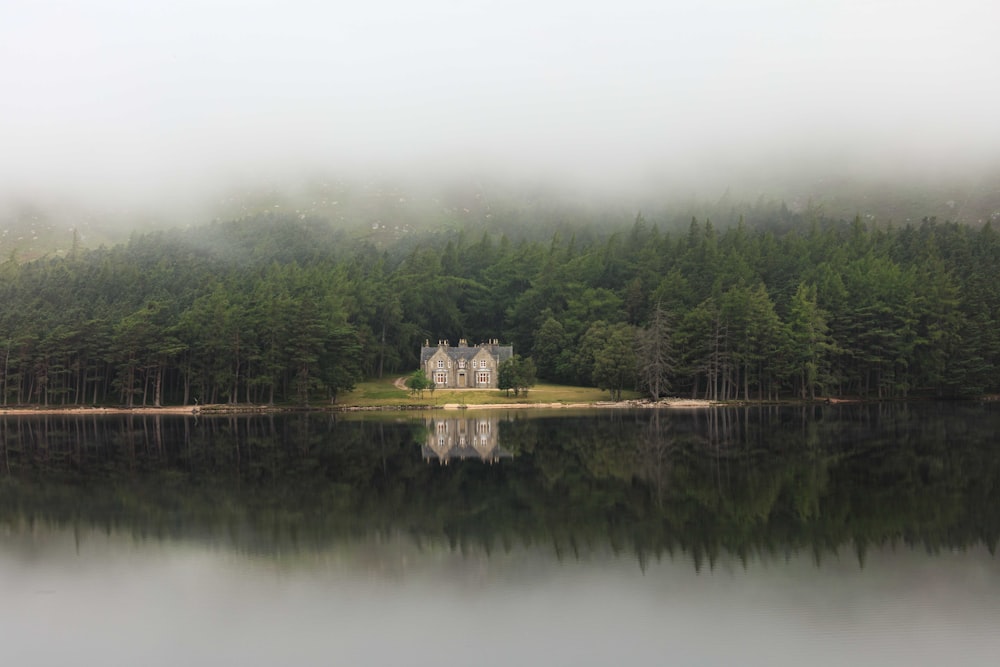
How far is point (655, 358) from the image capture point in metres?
91.9

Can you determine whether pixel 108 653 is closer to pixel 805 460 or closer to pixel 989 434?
pixel 805 460

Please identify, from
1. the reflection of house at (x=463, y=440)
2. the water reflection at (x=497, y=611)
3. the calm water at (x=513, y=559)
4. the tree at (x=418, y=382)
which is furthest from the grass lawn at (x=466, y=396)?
the water reflection at (x=497, y=611)

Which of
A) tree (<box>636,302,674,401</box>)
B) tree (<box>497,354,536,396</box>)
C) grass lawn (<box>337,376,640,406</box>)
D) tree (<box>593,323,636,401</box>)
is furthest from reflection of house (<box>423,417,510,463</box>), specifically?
tree (<box>636,302,674,401</box>)

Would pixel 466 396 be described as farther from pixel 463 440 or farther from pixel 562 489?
pixel 562 489

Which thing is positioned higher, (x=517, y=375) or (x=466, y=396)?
(x=517, y=375)

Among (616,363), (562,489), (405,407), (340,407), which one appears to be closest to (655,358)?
(616,363)

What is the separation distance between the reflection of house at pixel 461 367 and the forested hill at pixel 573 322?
19.4 feet

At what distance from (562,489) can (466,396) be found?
6605cm

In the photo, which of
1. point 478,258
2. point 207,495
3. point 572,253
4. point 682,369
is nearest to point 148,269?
point 478,258

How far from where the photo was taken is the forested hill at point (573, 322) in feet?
312

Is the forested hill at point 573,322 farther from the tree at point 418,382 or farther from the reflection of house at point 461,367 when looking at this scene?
the tree at point 418,382

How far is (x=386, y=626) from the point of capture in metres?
17.4

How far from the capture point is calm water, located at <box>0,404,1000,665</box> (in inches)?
647

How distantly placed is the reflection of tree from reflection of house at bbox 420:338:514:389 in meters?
50.8
